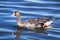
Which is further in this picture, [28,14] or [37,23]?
[28,14]

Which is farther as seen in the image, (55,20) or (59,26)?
(55,20)

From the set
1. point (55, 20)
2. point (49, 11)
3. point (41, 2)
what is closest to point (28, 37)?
point (55, 20)

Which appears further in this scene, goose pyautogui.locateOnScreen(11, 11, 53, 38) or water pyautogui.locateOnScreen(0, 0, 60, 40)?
goose pyautogui.locateOnScreen(11, 11, 53, 38)

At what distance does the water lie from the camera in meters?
14.3

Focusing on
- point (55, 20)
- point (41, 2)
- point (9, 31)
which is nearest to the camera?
point (9, 31)

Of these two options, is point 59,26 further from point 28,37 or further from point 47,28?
point 28,37

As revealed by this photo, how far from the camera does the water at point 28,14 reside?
14.3 meters

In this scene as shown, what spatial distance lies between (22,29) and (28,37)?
167 cm

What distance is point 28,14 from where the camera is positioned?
702 inches

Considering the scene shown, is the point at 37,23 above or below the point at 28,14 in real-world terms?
below

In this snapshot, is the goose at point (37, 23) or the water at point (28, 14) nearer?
the water at point (28, 14)

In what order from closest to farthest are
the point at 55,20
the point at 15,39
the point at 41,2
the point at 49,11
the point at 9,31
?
the point at 15,39, the point at 9,31, the point at 55,20, the point at 49,11, the point at 41,2

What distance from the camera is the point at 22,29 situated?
616 inches

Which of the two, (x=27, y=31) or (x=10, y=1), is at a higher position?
(x=10, y=1)
